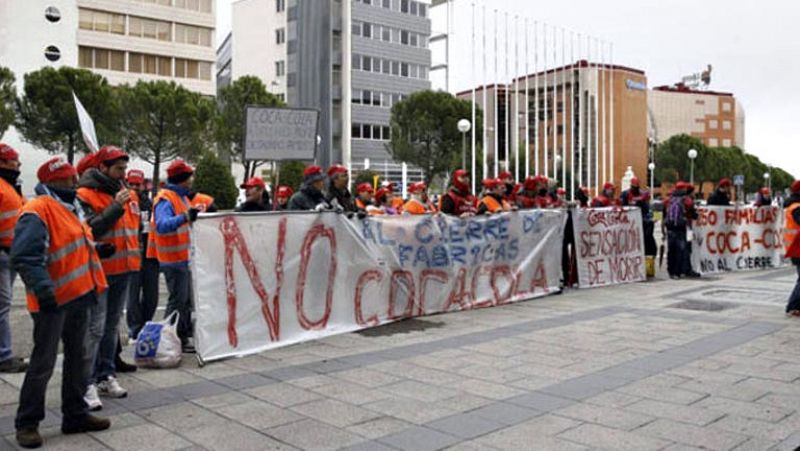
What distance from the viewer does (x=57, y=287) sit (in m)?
4.95

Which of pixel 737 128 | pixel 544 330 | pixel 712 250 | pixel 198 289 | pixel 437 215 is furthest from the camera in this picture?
pixel 737 128

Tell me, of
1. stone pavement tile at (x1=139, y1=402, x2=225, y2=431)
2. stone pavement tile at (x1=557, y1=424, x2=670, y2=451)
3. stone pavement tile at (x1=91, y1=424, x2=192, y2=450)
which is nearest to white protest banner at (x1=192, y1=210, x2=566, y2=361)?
stone pavement tile at (x1=139, y1=402, x2=225, y2=431)

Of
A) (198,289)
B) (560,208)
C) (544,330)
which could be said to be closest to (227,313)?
(198,289)

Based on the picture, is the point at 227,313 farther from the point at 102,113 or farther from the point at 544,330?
the point at 102,113

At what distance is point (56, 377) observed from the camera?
6.73m

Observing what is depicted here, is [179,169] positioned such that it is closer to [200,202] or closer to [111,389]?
[200,202]

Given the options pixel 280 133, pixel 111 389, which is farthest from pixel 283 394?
pixel 280 133

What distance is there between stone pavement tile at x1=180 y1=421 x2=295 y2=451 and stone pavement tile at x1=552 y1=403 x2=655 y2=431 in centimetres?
210

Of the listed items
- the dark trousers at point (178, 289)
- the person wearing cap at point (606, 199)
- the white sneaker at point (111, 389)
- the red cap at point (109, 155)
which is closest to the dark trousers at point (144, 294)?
the dark trousers at point (178, 289)

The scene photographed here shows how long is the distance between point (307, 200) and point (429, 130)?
49.0 meters

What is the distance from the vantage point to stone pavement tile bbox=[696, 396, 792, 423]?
18.2 feet

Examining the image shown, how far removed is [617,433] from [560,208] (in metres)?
8.00

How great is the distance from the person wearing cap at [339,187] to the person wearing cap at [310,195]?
43 centimetres

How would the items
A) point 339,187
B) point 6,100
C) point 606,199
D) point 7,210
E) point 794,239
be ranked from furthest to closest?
point 6,100 < point 606,199 < point 794,239 < point 339,187 < point 7,210
